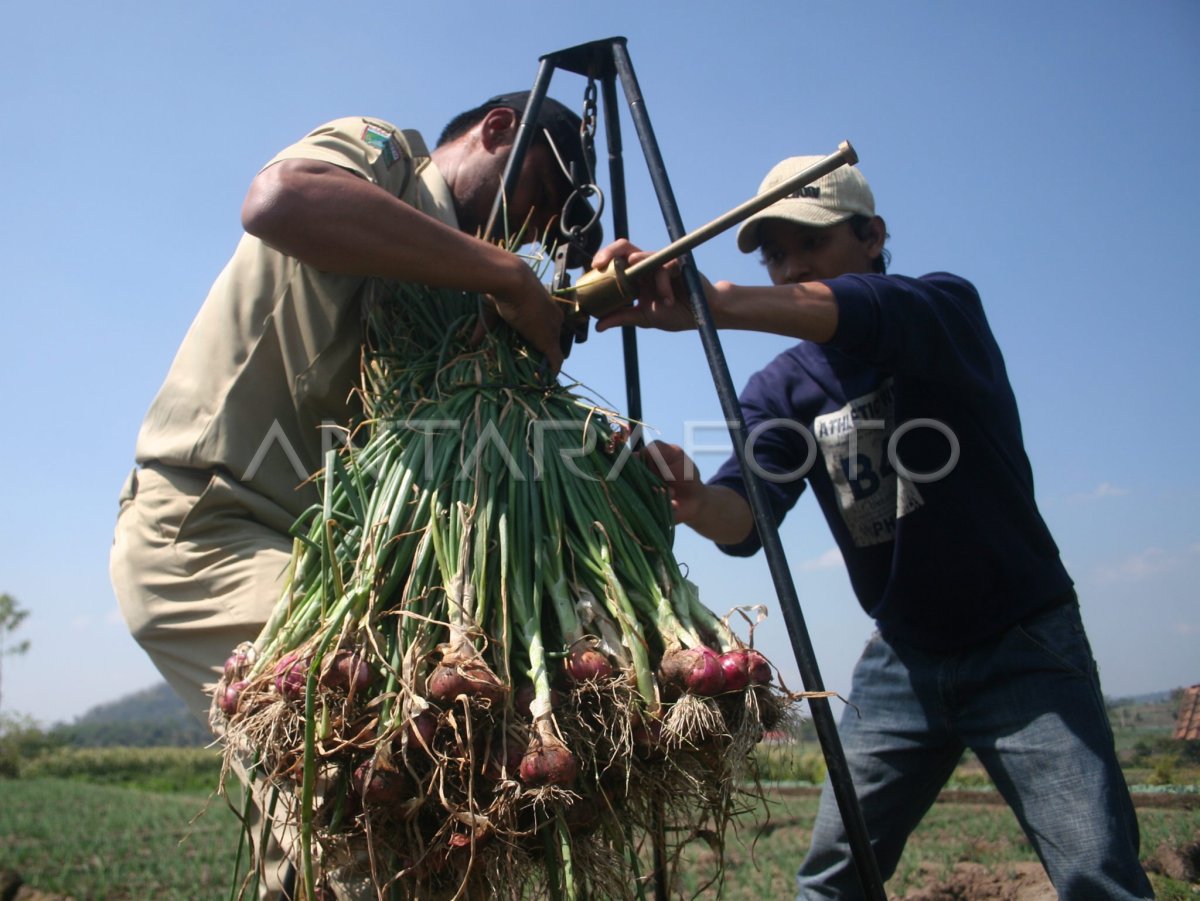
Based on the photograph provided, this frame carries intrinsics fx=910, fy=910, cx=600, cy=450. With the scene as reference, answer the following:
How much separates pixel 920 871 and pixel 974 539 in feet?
11.0

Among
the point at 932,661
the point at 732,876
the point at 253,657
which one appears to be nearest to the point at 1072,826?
the point at 932,661

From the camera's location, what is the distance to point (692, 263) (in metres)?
1.63

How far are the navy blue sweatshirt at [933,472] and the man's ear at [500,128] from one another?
2.65ft

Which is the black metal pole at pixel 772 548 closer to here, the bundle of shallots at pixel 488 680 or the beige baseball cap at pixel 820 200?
the bundle of shallots at pixel 488 680

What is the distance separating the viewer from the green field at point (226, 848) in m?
4.31

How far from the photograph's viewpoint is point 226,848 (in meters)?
7.61

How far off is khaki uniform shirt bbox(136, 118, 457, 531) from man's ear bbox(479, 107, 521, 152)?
10.5 inches

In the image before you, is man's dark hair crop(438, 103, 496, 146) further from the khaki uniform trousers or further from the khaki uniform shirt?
the khaki uniform trousers

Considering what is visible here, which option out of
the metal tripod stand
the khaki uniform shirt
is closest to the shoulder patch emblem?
the khaki uniform shirt

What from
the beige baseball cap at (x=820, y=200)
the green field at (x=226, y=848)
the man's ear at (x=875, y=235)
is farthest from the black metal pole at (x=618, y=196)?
the green field at (x=226, y=848)

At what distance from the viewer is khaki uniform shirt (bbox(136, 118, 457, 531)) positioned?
1668 millimetres

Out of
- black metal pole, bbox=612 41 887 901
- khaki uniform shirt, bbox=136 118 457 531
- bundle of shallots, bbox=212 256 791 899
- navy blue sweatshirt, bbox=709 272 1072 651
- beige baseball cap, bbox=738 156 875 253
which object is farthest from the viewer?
beige baseball cap, bbox=738 156 875 253

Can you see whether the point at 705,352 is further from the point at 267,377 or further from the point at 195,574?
the point at 195,574

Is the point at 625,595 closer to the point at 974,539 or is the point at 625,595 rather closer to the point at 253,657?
the point at 253,657
